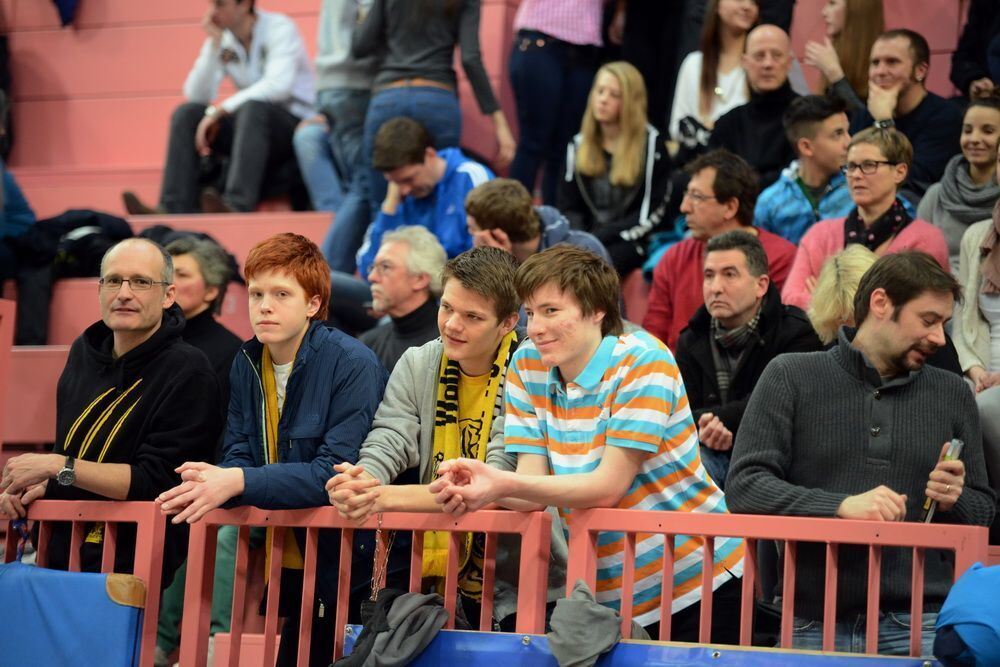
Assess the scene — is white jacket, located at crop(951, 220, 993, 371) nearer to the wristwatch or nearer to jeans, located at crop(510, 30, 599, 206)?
jeans, located at crop(510, 30, 599, 206)

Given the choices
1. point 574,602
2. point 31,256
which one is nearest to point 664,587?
point 574,602

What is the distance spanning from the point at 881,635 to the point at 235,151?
17.7ft

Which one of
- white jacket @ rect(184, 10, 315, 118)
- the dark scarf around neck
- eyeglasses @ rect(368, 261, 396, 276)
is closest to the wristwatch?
eyeglasses @ rect(368, 261, 396, 276)

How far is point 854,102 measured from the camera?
250 inches

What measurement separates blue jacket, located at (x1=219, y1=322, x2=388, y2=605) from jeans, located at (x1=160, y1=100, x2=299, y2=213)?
4215mm

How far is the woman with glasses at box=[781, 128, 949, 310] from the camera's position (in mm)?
5242

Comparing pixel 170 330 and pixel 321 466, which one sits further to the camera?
pixel 170 330

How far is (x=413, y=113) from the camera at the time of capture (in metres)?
7.04

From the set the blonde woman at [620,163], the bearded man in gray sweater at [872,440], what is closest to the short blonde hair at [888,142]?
the blonde woman at [620,163]

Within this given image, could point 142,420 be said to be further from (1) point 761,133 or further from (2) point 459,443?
(1) point 761,133

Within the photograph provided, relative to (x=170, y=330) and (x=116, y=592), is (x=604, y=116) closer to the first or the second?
(x=170, y=330)

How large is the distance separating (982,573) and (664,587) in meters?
0.69

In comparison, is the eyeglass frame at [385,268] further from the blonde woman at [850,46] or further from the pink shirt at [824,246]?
the blonde woman at [850,46]

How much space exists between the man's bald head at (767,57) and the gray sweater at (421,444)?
3.21 meters
